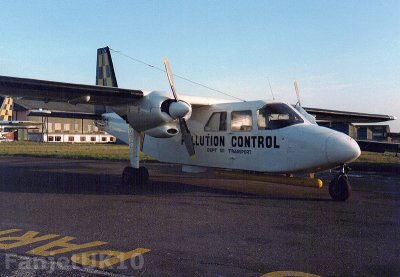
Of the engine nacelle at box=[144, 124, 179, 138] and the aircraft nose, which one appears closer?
the aircraft nose

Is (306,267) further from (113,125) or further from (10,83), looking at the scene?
(113,125)

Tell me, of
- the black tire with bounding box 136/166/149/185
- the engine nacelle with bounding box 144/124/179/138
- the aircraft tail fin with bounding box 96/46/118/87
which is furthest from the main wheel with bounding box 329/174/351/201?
the aircraft tail fin with bounding box 96/46/118/87

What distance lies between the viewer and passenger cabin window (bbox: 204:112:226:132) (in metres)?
11.9

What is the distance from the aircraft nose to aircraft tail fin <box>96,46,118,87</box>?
1030 centimetres

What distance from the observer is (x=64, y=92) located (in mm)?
11391

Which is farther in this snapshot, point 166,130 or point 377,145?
point 377,145

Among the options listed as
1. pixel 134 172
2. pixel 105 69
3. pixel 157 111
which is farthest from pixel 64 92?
pixel 105 69

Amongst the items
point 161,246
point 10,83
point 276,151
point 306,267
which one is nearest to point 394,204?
point 276,151

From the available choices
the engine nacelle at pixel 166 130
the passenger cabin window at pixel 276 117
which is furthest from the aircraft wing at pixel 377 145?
the engine nacelle at pixel 166 130

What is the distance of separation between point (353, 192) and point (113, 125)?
9429mm

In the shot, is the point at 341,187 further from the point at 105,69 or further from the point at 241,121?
the point at 105,69

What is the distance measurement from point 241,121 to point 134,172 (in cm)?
408

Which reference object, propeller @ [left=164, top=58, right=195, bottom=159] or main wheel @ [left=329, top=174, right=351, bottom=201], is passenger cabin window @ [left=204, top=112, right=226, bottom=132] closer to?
propeller @ [left=164, top=58, right=195, bottom=159]

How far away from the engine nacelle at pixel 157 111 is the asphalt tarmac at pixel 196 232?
2.04 meters
